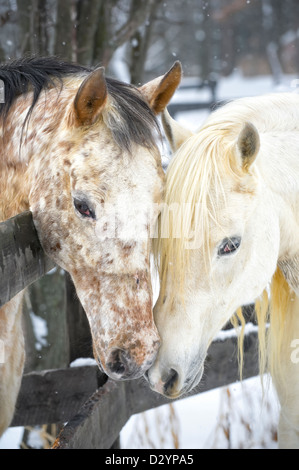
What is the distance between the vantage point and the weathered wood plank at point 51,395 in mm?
2824

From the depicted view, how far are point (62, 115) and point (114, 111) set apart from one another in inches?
8.8

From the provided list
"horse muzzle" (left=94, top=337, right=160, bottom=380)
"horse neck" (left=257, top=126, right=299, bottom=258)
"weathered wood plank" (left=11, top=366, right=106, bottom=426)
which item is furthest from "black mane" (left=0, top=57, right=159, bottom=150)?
"weathered wood plank" (left=11, top=366, right=106, bottom=426)

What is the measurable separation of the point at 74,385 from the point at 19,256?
3.96 ft

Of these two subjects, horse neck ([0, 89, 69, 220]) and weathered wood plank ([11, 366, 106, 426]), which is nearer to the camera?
horse neck ([0, 89, 69, 220])

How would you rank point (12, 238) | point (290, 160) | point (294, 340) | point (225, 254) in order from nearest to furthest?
point (12, 238) < point (225, 254) < point (290, 160) < point (294, 340)

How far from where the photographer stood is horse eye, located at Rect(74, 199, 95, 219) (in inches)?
75.8

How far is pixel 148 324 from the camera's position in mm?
1893

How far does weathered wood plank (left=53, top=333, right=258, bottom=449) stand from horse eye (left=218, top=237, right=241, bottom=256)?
926 mm

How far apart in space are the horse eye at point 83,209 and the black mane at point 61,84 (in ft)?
0.92

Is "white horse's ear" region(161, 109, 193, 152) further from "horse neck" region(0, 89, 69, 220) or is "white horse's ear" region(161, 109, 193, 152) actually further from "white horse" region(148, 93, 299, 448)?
"horse neck" region(0, 89, 69, 220)

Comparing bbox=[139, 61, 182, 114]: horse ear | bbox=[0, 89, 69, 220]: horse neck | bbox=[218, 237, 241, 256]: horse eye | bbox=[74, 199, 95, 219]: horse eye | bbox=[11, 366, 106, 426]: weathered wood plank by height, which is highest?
bbox=[139, 61, 182, 114]: horse ear

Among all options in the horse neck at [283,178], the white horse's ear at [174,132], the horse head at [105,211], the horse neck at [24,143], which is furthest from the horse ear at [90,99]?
the horse neck at [283,178]
